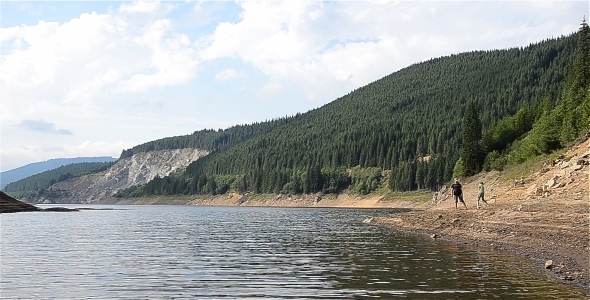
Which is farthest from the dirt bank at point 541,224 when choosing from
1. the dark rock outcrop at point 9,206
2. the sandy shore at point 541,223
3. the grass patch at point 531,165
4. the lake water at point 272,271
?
the dark rock outcrop at point 9,206

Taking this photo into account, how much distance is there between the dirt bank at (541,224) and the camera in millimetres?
26922

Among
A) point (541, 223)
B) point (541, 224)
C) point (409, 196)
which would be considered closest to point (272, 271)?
point (541, 224)

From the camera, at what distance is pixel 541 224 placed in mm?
34562

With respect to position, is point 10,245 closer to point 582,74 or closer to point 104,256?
point 104,256

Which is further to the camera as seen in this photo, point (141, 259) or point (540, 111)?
point (540, 111)

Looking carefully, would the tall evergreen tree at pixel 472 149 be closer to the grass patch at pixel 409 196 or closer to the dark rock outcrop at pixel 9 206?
the grass patch at pixel 409 196

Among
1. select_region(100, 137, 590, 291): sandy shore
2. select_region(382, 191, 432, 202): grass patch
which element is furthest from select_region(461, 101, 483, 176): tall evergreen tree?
select_region(100, 137, 590, 291): sandy shore

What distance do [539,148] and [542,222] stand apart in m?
51.4

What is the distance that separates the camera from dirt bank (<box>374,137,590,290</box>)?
26922 mm

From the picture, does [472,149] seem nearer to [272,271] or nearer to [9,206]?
[9,206]

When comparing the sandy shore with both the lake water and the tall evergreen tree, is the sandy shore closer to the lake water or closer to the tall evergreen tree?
the lake water

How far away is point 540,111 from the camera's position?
114 metres

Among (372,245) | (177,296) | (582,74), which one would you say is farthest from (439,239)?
(582,74)

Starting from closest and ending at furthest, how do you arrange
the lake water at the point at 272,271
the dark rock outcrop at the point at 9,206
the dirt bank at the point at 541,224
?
the lake water at the point at 272,271
the dirt bank at the point at 541,224
the dark rock outcrop at the point at 9,206
